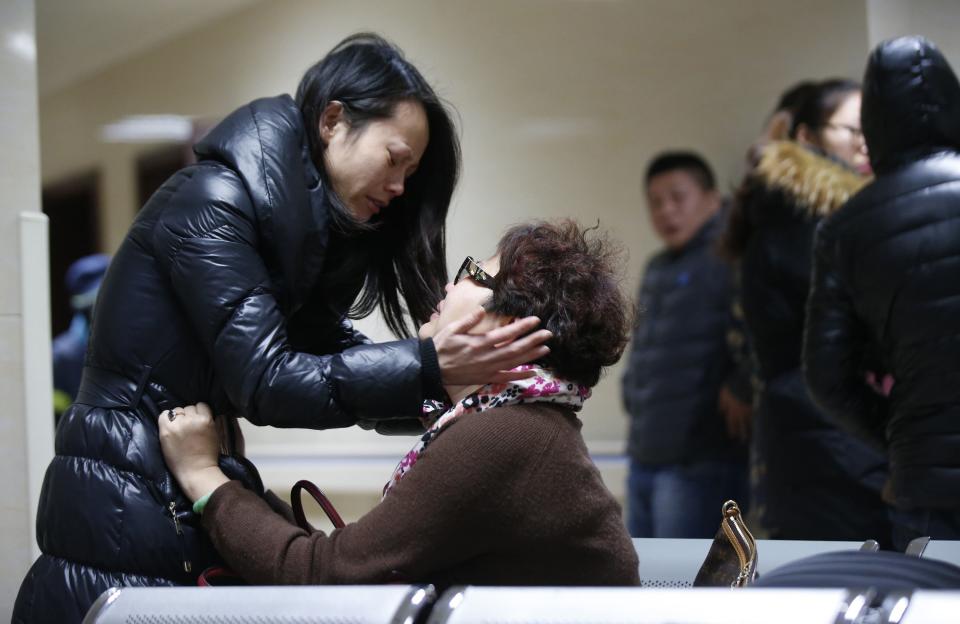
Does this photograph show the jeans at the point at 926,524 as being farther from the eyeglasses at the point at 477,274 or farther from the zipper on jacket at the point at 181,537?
the zipper on jacket at the point at 181,537

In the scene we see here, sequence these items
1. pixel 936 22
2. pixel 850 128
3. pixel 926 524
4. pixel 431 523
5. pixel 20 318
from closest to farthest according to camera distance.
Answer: pixel 431 523
pixel 926 524
pixel 20 318
pixel 850 128
pixel 936 22

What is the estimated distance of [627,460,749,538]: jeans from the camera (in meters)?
4.56

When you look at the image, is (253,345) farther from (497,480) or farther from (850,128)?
(850,128)

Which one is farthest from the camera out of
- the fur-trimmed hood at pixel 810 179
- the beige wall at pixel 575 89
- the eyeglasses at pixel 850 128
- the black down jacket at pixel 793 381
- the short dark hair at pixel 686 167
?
the beige wall at pixel 575 89

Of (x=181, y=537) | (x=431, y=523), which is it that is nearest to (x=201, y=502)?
(x=181, y=537)

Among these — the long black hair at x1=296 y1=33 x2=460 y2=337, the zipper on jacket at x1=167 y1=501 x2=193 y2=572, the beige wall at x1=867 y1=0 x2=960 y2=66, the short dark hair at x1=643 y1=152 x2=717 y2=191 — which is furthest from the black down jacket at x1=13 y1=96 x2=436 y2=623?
the short dark hair at x1=643 y1=152 x2=717 y2=191

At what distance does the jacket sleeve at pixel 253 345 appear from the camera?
1.72 m

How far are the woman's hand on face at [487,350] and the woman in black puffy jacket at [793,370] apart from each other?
7.05ft

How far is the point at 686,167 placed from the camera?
5.29 metres

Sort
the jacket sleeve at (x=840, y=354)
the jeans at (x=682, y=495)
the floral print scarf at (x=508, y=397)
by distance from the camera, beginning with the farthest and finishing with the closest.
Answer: the jeans at (x=682, y=495) < the jacket sleeve at (x=840, y=354) < the floral print scarf at (x=508, y=397)

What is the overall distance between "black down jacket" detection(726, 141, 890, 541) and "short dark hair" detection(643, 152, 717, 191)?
4.26ft

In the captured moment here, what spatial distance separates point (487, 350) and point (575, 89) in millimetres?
4607

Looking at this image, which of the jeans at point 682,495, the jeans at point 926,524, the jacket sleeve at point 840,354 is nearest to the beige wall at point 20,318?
the jacket sleeve at point 840,354

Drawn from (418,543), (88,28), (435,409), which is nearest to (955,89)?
(435,409)
